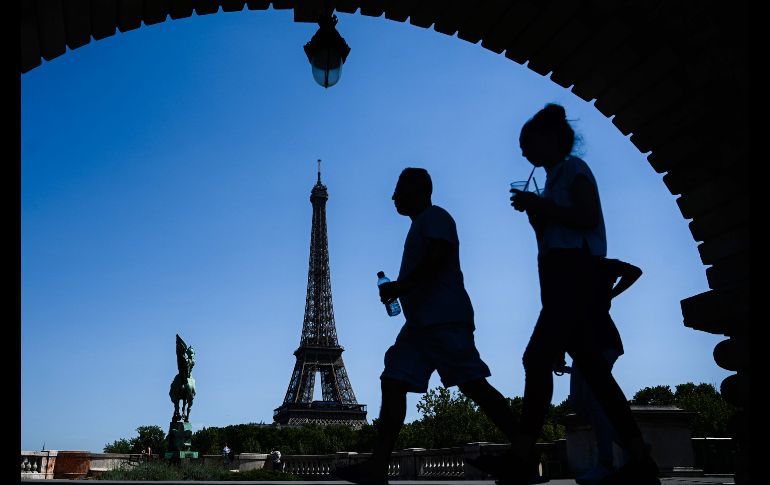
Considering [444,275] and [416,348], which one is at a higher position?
[444,275]

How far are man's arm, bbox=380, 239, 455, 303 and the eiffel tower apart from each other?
3037 inches

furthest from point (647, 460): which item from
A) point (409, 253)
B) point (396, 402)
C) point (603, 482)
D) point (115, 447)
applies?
point (115, 447)

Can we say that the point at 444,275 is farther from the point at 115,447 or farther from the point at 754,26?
the point at 115,447

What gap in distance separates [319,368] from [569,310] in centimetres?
8147

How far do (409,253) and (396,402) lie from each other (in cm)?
95

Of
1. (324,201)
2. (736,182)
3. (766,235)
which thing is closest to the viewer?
(766,235)

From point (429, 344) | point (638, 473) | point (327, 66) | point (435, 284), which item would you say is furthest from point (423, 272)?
point (327, 66)

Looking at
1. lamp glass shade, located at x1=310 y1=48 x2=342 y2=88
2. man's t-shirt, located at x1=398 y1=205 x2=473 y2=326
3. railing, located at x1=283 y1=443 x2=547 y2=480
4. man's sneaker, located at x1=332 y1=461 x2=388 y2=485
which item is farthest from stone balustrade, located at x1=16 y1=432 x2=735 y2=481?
lamp glass shade, located at x1=310 y1=48 x2=342 y2=88

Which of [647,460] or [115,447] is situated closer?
[647,460]

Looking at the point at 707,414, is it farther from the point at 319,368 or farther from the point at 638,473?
the point at 638,473

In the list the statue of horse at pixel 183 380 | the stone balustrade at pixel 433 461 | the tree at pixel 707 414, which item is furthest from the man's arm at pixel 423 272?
the tree at pixel 707 414

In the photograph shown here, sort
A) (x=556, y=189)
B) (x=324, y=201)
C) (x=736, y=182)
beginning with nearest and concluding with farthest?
(x=556, y=189)
(x=736, y=182)
(x=324, y=201)

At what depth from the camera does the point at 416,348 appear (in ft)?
15.6

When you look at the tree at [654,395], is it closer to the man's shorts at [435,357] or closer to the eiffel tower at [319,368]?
the eiffel tower at [319,368]
